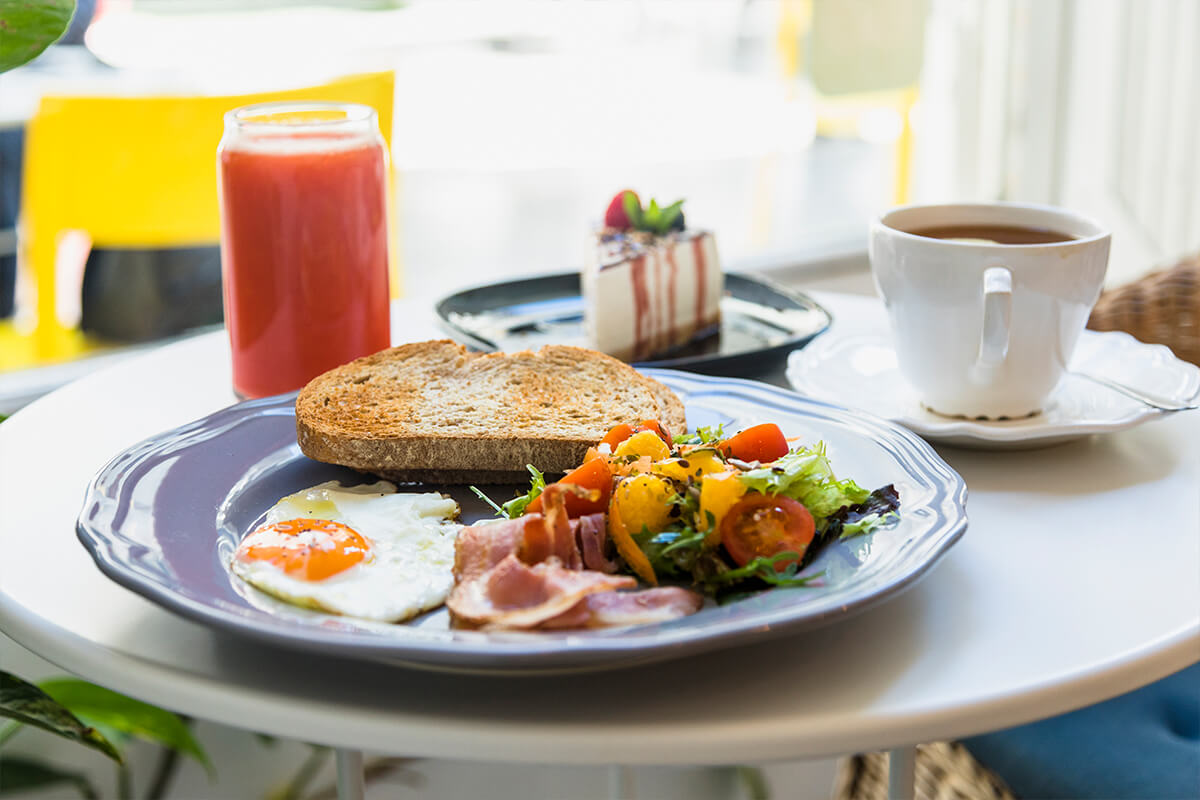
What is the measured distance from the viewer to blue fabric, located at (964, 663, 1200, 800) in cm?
119

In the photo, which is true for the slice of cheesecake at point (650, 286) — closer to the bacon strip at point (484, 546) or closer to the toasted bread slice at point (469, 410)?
the toasted bread slice at point (469, 410)

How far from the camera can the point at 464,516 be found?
2.77 ft

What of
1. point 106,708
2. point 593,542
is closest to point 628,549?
point 593,542

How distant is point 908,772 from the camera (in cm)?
90

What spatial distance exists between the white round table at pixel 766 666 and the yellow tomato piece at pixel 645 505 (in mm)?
89

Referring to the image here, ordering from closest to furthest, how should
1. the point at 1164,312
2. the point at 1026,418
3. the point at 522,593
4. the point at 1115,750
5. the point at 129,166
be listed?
the point at 522,593 < the point at 1026,418 < the point at 1115,750 < the point at 1164,312 < the point at 129,166

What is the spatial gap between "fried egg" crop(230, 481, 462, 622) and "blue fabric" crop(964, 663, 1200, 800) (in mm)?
788

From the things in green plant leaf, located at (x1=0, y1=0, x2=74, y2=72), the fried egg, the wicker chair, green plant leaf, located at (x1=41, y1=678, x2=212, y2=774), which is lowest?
green plant leaf, located at (x1=41, y1=678, x2=212, y2=774)

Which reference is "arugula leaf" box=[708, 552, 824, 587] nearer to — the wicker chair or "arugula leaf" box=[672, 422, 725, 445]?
"arugula leaf" box=[672, 422, 725, 445]

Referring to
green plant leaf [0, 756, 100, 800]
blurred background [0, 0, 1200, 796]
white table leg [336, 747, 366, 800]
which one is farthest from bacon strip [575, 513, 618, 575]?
green plant leaf [0, 756, 100, 800]

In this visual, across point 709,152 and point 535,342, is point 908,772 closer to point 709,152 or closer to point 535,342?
point 535,342

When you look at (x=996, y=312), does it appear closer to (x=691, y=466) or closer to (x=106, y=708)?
(x=691, y=466)

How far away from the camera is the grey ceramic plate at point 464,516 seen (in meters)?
0.59

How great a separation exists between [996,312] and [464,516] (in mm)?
468
